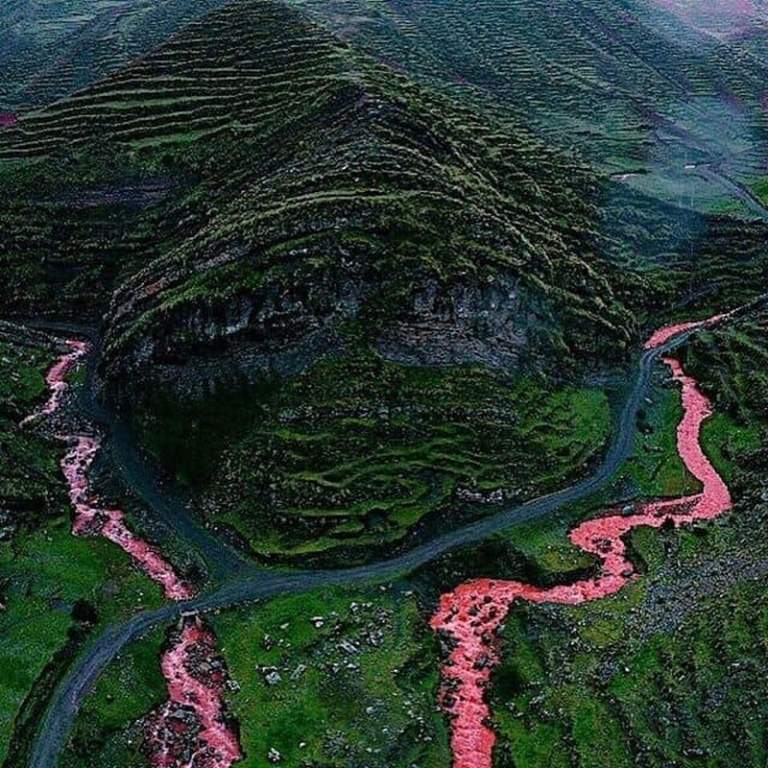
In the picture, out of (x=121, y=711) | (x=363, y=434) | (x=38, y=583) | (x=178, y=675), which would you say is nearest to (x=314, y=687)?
(x=178, y=675)

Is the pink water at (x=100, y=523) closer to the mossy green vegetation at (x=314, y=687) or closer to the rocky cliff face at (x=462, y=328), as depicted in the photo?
the mossy green vegetation at (x=314, y=687)

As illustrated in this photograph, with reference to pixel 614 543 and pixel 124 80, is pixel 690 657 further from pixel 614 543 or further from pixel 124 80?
pixel 124 80

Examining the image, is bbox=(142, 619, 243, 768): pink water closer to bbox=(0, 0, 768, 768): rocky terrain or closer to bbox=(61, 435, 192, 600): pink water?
bbox=(0, 0, 768, 768): rocky terrain

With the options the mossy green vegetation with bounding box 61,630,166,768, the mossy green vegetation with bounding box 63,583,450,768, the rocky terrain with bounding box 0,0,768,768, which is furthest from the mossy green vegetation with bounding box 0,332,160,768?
the mossy green vegetation with bounding box 63,583,450,768

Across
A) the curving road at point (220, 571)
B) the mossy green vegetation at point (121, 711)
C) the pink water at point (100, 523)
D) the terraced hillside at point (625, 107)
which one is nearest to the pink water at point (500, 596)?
the curving road at point (220, 571)

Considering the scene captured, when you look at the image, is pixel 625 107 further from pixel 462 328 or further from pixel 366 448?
pixel 366 448
